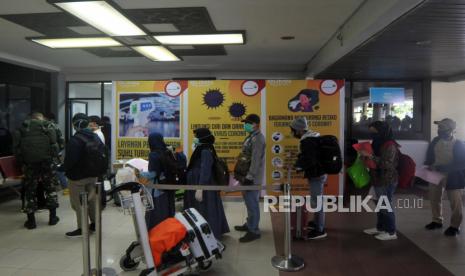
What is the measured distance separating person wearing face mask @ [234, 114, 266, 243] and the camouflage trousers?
255cm

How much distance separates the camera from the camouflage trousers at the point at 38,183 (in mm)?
4465

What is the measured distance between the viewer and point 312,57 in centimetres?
675

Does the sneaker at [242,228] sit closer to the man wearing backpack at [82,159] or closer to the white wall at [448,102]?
the man wearing backpack at [82,159]

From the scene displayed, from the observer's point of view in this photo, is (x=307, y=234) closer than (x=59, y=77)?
Yes

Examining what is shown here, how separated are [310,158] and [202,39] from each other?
233 centimetres

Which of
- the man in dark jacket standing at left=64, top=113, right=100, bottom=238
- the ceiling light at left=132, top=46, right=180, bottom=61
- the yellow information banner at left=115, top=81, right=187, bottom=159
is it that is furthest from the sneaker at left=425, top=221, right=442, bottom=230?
the ceiling light at left=132, top=46, right=180, bottom=61

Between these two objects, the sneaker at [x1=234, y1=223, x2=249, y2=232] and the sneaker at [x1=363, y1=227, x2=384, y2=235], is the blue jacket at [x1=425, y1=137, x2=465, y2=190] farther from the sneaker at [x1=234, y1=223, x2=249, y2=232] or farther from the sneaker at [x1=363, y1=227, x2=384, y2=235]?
the sneaker at [x1=234, y1=223, x2=249, y2=232]

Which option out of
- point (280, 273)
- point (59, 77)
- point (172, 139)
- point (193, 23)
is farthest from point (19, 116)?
point (280, 273)

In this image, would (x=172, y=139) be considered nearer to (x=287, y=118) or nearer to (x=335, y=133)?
(x=287, y=118)

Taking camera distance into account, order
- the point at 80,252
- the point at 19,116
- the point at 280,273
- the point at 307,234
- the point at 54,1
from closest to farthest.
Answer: the point at 280,273 → the point at 54,1 → the point at 80,252 → the point at 307,234 → the point at 19,116

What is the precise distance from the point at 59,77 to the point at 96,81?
0.84 metres

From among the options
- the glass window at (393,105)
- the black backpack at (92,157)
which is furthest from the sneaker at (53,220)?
the glass window at (393,105)

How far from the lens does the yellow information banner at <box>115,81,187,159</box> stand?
5.56 metres

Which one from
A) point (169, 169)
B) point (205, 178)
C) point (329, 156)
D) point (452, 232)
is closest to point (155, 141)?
point (169, 169)
